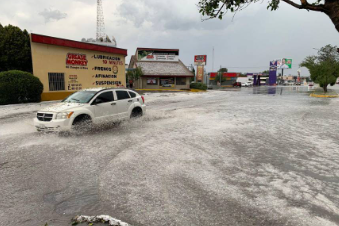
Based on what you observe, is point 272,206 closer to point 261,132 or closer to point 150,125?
point 261,132

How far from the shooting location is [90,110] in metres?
8.00

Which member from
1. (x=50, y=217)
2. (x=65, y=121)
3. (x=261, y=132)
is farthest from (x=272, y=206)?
(x=65, y=121)

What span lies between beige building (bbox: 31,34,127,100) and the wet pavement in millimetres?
11202

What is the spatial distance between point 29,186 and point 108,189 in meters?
1.48

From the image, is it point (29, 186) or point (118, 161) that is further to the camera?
point (118, 161)

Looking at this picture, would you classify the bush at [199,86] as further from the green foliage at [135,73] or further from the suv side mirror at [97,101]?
the suv side mirror at [97,101]

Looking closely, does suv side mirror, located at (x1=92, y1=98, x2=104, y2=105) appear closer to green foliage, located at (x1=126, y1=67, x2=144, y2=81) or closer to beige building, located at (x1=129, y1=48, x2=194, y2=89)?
green foliage, located at (x1=126, y1=67, x2=144, y2=81)

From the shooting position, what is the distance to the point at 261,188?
4.11 m

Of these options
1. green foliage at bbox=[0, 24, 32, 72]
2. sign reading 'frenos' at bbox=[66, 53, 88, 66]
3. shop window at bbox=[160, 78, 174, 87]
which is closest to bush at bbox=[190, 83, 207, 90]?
shop window at bbox=[160, 78, 174, 87]

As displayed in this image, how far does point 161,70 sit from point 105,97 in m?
32.9

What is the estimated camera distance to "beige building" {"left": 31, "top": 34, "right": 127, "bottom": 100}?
17.7 metres

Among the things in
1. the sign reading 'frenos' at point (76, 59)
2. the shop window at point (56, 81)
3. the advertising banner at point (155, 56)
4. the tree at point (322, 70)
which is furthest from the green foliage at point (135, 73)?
the tree at point (322, 70)

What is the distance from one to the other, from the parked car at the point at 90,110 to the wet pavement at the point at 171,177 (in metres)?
0.49

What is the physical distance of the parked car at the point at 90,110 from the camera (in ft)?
24.0
